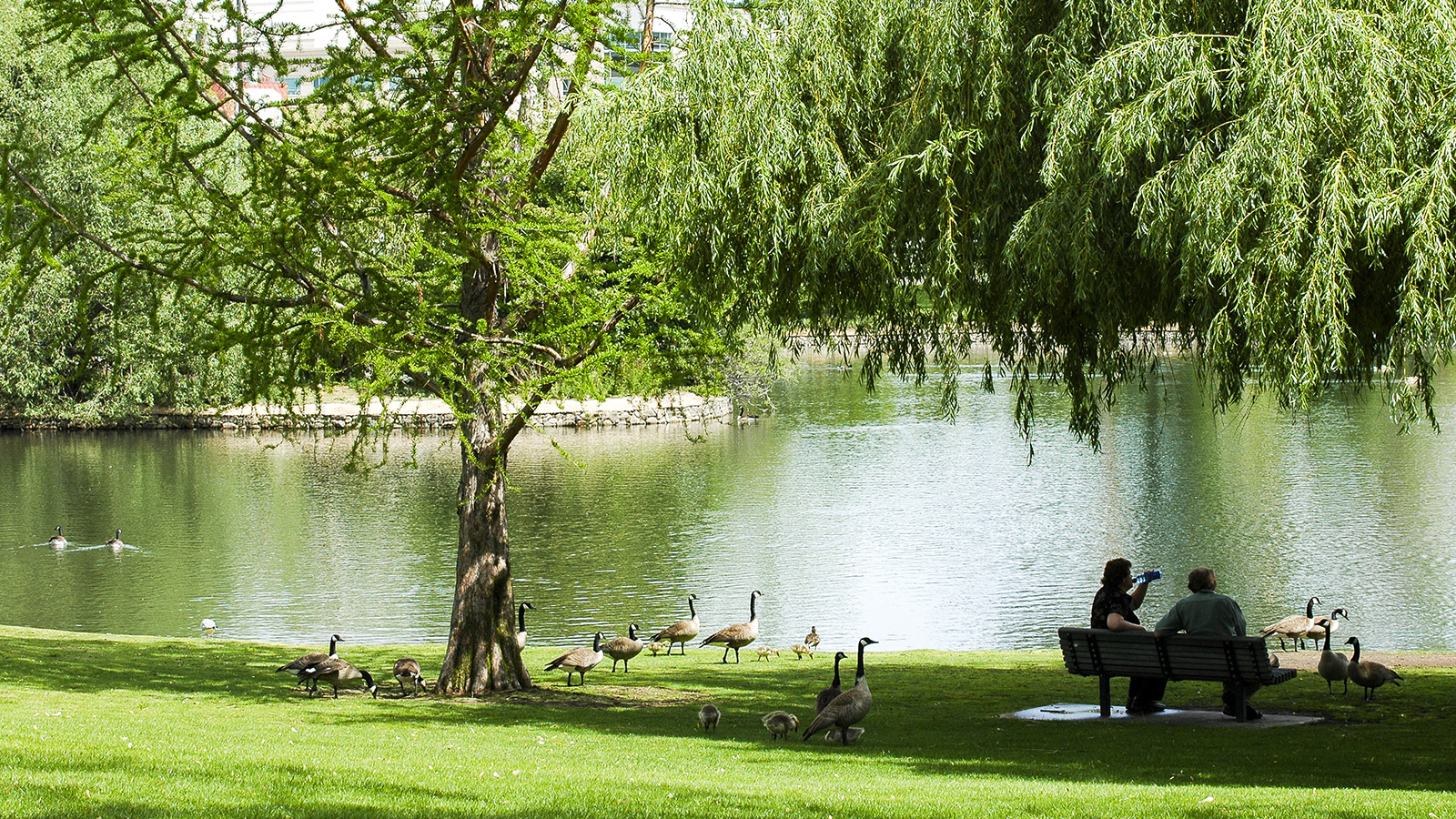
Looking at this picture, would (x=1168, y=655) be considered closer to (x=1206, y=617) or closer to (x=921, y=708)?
(x=1206, y=617)

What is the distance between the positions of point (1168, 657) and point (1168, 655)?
0.02m

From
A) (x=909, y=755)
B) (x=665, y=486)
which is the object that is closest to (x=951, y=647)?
(x=909, y=755)

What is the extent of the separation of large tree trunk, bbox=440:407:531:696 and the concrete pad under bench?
489 centimetres

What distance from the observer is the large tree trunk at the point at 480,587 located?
1223 centimetres

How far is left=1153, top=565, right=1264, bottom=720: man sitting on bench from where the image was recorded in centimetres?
938

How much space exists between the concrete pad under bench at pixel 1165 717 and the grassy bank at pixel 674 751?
0.17 meters

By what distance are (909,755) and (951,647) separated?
33.2 ft

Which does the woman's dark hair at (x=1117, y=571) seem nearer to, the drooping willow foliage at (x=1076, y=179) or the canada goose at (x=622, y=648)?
the drooping willow foliage at (x=1076, y=179)

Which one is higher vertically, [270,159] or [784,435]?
[270,159]

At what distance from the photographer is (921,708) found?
1123 centimetres

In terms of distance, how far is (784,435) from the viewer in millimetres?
47156

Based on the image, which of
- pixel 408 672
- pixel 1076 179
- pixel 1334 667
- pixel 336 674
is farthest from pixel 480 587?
pixel 1334 667

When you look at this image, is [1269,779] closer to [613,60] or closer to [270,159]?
[613,60]

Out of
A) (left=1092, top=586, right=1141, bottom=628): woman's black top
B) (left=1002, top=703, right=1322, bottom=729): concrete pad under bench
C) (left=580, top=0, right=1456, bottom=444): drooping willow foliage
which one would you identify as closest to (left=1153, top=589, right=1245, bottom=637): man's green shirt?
(left=1092, top=586, right=1141, bottom=628): woman's black top
